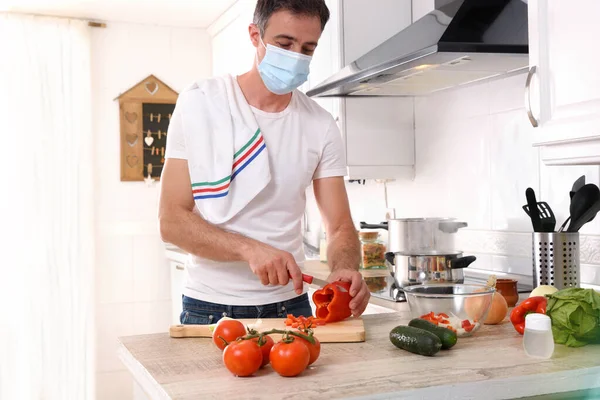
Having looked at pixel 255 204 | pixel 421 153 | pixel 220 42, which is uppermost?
pixel 220 42

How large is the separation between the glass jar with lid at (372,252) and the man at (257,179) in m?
1.04

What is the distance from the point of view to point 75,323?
4109 millimetres

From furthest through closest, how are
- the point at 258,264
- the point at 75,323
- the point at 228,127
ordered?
the point at 75,323 → the point at 228,127 → the point at 258,264

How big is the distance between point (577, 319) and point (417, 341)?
1.10 ft

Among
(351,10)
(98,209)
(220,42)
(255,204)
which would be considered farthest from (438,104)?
(98,209)

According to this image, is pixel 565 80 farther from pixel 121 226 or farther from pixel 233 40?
pixel 121 226

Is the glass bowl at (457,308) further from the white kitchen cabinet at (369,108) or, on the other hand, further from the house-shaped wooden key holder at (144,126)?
the house-shaped wooden key holder at (144,126)

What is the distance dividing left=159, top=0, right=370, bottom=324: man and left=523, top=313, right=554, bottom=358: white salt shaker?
1.48 feet

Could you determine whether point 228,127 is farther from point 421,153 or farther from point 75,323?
point 75,323

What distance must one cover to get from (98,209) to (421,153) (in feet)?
7.35

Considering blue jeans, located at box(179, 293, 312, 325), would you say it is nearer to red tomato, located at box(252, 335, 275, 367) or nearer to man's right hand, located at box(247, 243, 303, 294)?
man's right hand, located at box(247, 243, 303, 294)

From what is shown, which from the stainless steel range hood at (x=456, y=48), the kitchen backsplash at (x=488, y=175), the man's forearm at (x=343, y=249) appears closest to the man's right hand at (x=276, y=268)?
the man's forearm at (x=343, y=249)

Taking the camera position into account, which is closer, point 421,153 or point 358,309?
point 358,309

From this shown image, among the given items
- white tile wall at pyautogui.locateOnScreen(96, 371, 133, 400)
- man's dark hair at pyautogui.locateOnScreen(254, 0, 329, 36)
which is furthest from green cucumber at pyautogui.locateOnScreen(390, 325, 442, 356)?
white tile wall at pyautogui.locateOnScreen(96, 371, 133, 400)
